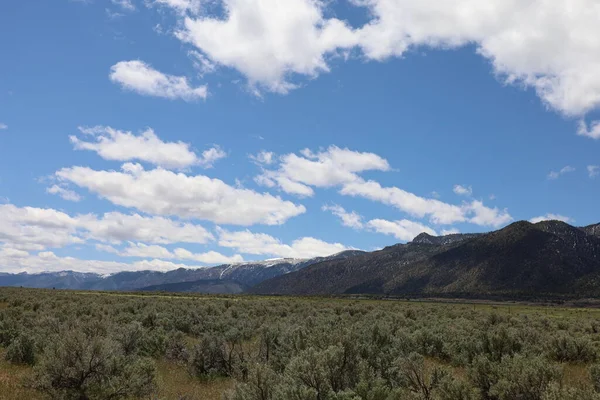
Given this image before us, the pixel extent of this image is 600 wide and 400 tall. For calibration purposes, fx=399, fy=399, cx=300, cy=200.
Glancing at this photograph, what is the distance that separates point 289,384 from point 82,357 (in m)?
6.41

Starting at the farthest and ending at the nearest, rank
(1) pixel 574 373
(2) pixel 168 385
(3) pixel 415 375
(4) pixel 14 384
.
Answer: (1) pixel 574 373 → (2) pixel 168 385 → (4) pixel 14 384 → (3) pixel 415 375

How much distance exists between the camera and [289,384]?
9.59 meters

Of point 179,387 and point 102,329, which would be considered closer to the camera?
point 179,387

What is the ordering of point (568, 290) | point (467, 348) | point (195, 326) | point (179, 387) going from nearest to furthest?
1. point (179, 387)
2. point (467, 348)
3. point (195, 326)
4. point (568, 290)

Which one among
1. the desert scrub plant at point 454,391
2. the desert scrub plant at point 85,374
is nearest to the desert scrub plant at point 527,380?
the desert scrub plant at point 454,391

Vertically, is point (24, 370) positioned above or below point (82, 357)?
below

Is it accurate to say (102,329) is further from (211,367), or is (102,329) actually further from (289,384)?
(289,384)

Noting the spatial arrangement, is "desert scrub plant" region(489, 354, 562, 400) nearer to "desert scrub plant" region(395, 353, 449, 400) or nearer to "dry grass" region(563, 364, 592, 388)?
"desert scrub plant" region(395, 353, 449, 400)

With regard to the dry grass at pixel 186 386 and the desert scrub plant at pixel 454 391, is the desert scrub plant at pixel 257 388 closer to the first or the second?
the dry grass at pixel 186 386

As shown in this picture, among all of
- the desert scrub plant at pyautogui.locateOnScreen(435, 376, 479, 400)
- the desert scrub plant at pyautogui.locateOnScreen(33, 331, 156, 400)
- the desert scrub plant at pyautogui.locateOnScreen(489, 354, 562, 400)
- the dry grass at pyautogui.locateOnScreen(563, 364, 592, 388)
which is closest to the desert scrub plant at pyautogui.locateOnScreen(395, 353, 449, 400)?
the desert scrub plant at pyautogui.locateOnScreen(435, 376, 479, 400)

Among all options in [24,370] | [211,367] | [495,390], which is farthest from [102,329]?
[495,390]

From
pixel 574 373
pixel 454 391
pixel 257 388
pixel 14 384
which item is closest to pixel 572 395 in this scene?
pixel 454 391

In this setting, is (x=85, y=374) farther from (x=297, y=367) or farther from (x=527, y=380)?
(x=527, y=380)

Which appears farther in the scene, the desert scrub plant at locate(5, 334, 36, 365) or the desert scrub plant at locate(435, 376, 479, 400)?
the desert scrub plant at locate(5, 334, 36, 365)
